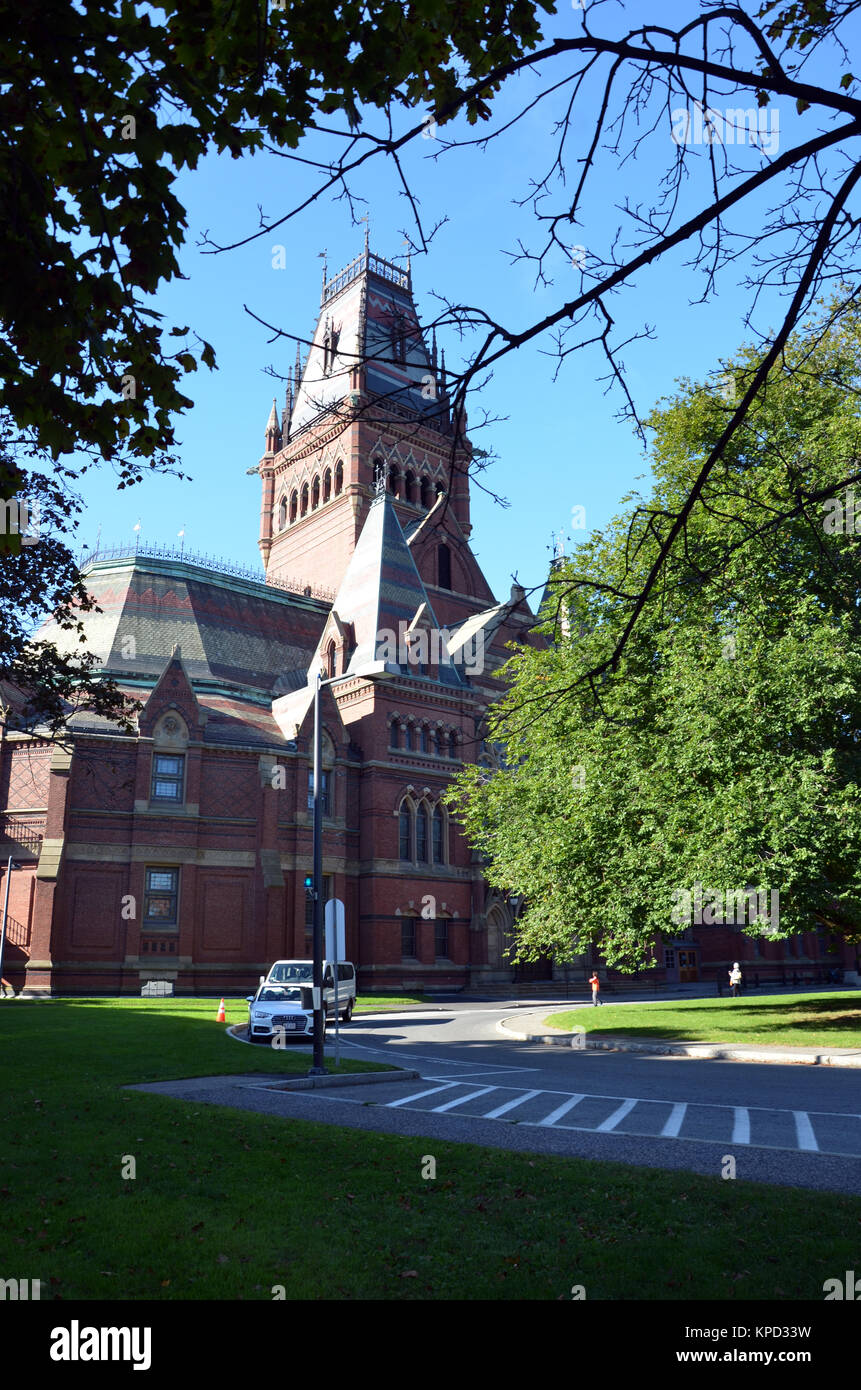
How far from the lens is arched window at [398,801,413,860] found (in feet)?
143

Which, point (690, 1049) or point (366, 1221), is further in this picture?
point (690, 1049)

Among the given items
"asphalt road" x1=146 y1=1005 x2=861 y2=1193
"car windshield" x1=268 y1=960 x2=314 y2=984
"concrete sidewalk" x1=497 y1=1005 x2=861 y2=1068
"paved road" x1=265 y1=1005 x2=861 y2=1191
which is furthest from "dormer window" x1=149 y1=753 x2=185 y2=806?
"asphalt road" x1=146 y1=1005 x2=861 y2=1193

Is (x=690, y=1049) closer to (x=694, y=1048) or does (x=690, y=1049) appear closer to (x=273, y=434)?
(x=694, y=1048)

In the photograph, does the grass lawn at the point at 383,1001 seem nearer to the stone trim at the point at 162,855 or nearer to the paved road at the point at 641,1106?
the stone trim at the point at 162,855

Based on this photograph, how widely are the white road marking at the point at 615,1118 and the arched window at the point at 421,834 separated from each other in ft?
106

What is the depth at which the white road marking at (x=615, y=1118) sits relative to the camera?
10.3 meters

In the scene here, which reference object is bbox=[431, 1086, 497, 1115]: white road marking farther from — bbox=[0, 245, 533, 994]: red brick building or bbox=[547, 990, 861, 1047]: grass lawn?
bbox=[0, 245, 533, 994]: red brick building

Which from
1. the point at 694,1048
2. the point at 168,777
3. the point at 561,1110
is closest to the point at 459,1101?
the point at 561,1110

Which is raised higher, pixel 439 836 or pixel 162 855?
pixel 439 836

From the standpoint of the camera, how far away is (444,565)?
185 ft

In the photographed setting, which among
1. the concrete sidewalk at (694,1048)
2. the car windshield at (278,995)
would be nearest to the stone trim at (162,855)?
the car windshield at (278,995)

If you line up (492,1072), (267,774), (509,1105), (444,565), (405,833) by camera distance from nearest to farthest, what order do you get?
(509,1105)
(492,1072)
(267,774)
(405,833)
(444,565)

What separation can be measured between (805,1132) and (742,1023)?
14.8 meters
